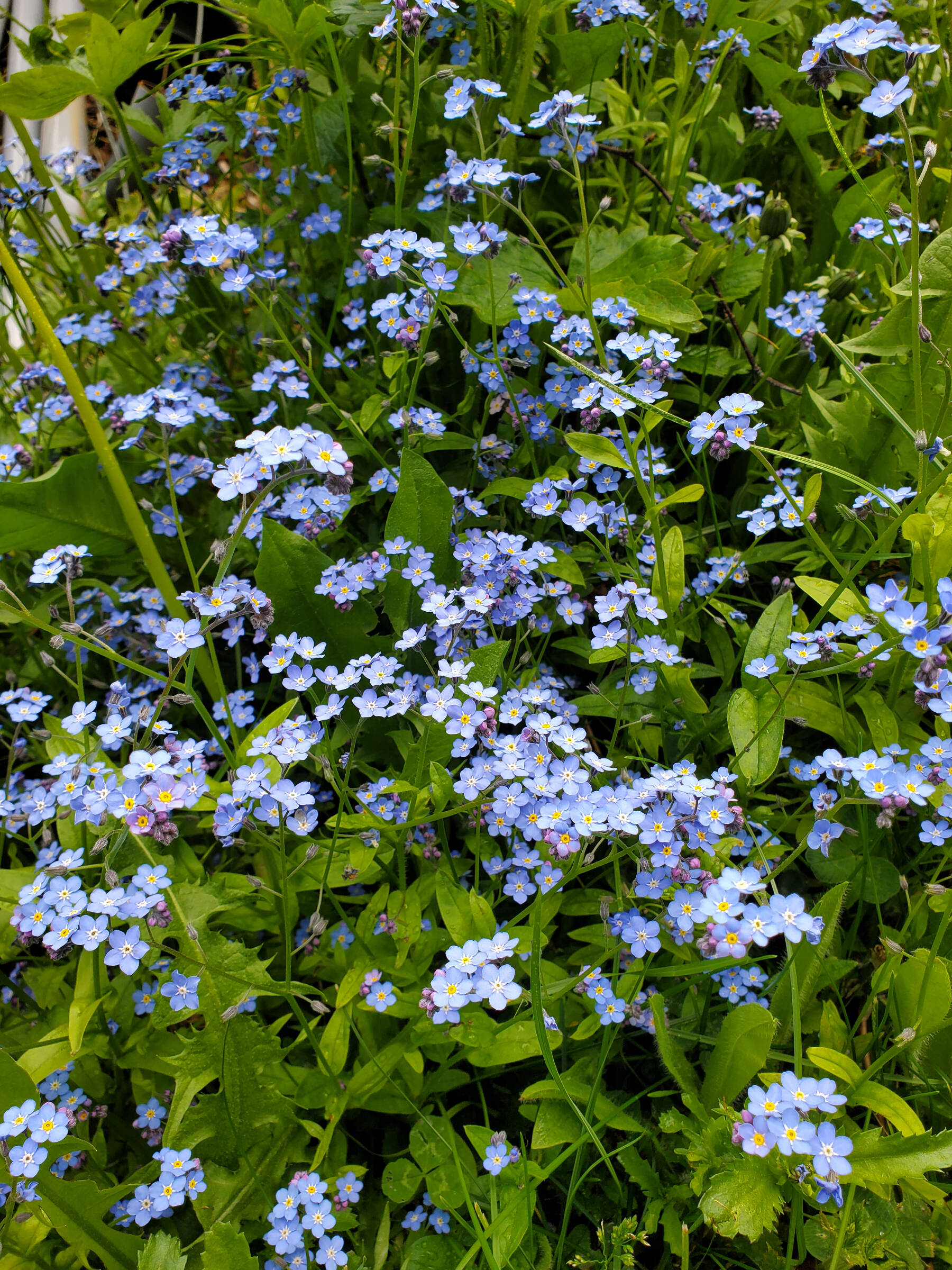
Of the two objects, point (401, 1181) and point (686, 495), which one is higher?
point (686, 495)

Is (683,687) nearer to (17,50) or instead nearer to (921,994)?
(921,994)

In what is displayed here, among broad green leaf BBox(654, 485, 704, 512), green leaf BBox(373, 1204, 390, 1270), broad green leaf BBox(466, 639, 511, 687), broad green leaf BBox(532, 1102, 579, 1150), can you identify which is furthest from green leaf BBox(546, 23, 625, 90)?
green leaf BBox(373, 1204, 390, 1270)

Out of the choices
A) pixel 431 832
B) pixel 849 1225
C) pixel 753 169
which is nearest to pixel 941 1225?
pixel 849 1225

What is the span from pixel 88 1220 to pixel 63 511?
6.55ft

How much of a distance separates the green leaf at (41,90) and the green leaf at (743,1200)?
313 cm

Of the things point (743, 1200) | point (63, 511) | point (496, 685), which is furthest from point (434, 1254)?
point (63, 511)

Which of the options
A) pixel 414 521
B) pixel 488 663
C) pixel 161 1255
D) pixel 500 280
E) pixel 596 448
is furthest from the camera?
pixel 500 280

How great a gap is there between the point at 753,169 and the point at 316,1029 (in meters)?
3.50

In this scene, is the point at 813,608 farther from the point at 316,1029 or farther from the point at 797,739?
the point at 316,1029

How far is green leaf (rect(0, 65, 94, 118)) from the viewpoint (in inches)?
101

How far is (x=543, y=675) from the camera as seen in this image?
2.57 m

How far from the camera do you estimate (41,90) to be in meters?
2.63

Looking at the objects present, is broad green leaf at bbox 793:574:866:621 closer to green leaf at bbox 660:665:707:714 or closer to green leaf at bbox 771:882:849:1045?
green leaf at bbox 660:665:707:714

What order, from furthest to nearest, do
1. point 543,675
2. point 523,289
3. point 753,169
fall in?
point 753,169
point 523,289
point 543,675
